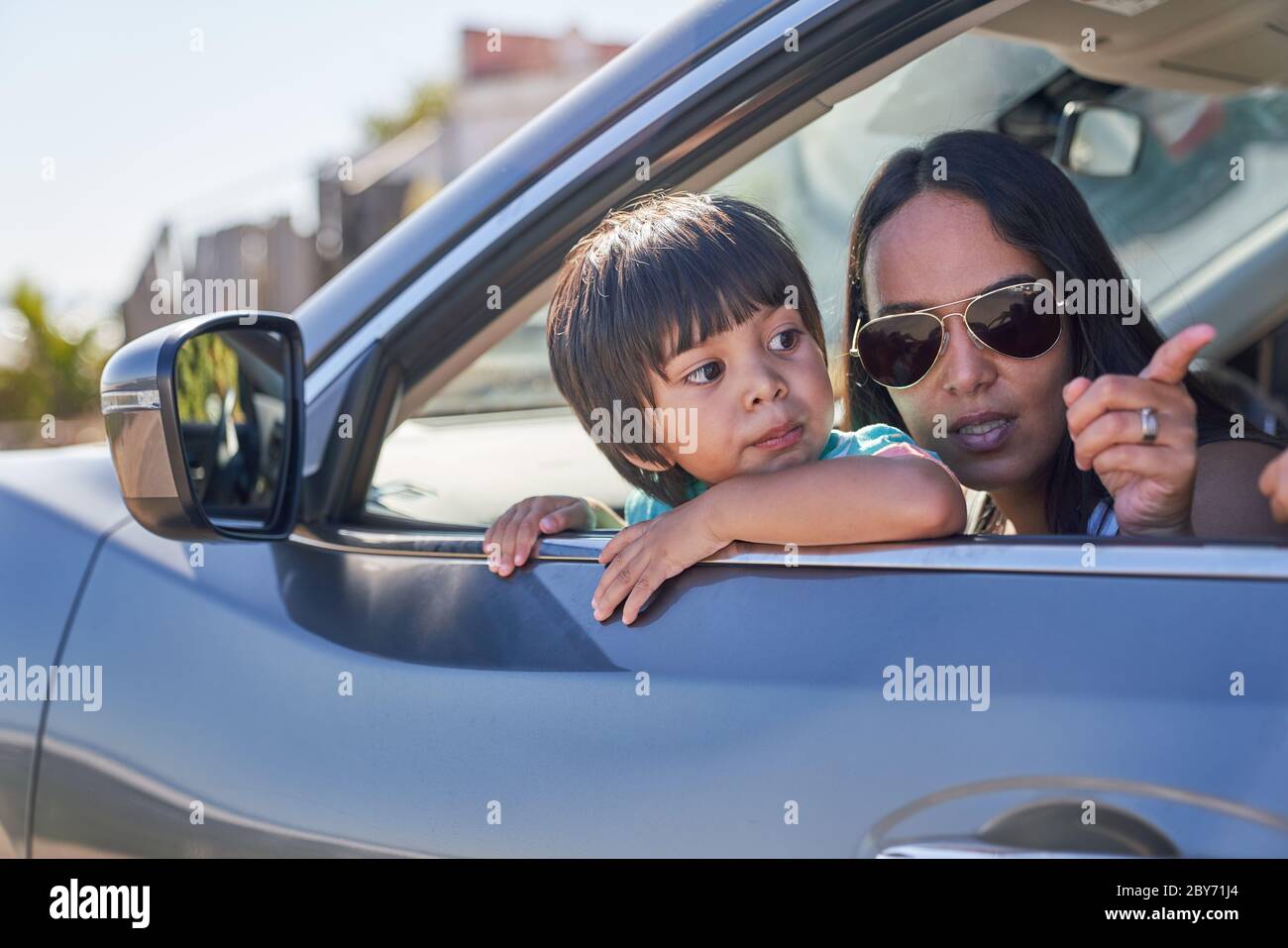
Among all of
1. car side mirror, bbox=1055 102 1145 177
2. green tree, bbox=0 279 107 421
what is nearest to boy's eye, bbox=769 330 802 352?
car side mirror, bbox=1055 102 1145 177

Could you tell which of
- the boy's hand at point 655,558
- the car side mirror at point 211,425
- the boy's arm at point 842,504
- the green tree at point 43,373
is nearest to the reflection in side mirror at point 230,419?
the car side mirror at point 211,425

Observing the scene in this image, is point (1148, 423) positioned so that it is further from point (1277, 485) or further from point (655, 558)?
point (655, 558)

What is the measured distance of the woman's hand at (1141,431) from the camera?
53.0 inches

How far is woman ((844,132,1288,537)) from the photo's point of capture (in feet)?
5.79

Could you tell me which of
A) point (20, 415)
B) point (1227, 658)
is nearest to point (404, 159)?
point (20, 415)

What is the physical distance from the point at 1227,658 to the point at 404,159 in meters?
17.9

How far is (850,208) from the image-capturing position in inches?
100

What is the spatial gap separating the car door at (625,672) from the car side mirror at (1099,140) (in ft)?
3.93

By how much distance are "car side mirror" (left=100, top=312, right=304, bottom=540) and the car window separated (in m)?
0.19

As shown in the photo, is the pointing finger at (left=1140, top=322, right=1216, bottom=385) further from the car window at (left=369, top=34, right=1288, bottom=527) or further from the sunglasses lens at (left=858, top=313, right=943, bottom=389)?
the car window at (left=369, top=34, right=1288, bottom=527)

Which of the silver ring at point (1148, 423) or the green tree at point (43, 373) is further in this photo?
the green tree at point (43, 373)

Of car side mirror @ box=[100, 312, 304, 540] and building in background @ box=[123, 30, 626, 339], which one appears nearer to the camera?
car side mirror @ box=[100, 312, 304, 540]

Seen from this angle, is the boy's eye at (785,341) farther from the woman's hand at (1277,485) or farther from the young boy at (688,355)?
the woman's hand at (1277,485)
